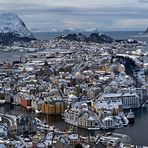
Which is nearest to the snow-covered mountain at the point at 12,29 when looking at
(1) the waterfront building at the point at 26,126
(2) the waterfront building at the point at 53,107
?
(2) the waterfront building at the point at 53,107

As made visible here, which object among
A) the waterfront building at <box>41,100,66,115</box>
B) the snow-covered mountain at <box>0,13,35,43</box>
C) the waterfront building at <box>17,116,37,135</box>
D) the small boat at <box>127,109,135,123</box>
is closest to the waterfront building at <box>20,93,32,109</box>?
the waterfront building at <box>41,100,66,115</box>

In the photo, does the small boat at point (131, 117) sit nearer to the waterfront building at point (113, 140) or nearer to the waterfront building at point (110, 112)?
the waterfront building at point (110, 112)

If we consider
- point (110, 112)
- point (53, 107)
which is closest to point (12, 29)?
point (53, 107)

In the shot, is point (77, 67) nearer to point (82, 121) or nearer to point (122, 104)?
point (122, 104)

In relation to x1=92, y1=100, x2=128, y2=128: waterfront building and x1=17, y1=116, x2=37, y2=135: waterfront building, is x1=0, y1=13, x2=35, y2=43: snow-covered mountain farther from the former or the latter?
x1=17, y1=116, x2=37, y2=135: waterfront building

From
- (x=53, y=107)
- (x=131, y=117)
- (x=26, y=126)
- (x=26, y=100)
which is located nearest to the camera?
(x=26, y=126)

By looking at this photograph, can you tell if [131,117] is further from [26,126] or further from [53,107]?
[26,126]

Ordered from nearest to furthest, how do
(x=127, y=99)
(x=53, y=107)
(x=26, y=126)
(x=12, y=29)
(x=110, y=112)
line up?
1. (x=26, y=126)
2. (x=110, y=112)
3. (x=53, y=107)
4. (x=127, y=99)
5. (x=12, y=29)

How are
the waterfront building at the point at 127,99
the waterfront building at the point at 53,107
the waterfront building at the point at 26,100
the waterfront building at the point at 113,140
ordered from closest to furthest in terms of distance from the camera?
the waterfront building at the point at 113,140 → the waterfront building at the point at 53,107 → the waterfront building at the point at 127,99 → the waterfront building at the point at 26,100

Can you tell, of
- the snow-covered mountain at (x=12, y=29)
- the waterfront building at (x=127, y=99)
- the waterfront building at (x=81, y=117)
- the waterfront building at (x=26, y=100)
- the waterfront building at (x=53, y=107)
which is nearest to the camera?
the waterfront building at (x=81, y=117)
